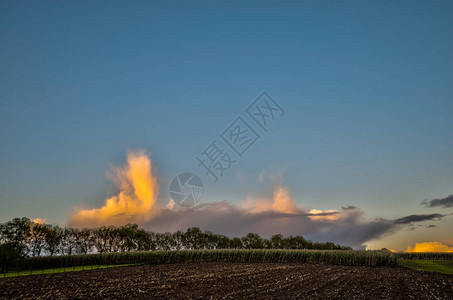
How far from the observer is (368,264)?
150 feet

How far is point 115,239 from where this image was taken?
108 m

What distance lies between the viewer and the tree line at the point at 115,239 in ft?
272

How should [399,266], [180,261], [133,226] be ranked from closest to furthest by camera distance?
[399,266] → [180,261] → [133,226]

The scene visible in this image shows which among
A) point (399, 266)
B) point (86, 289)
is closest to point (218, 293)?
point (86, 289)

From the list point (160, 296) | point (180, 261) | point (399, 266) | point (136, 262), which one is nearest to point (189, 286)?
point (160, 296)

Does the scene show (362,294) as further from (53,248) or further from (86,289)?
(53,248)

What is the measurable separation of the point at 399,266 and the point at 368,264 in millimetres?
4107

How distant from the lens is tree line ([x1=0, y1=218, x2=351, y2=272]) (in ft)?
272

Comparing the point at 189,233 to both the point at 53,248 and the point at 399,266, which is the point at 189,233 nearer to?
the point at 53,248

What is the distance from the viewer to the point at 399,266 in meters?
42.7

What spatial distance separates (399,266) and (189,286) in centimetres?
3300

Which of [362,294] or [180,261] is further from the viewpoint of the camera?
[180,261]

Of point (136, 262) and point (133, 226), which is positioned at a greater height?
point (133, 226)

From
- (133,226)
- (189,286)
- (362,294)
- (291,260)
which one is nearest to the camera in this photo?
(362,294)
